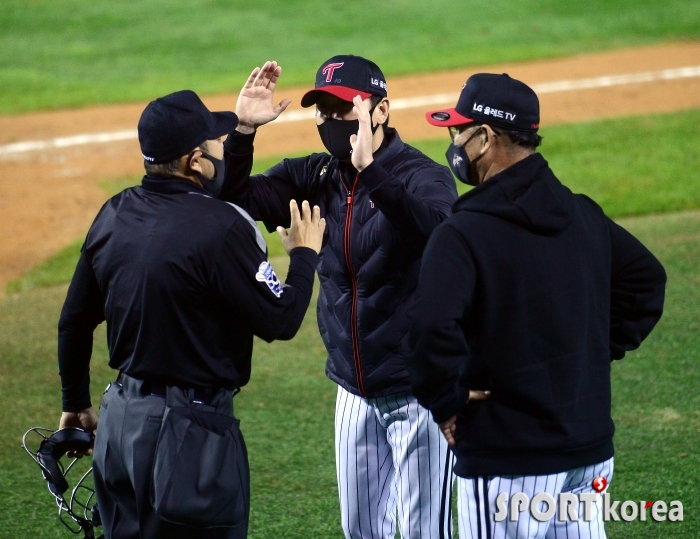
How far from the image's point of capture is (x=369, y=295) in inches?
137

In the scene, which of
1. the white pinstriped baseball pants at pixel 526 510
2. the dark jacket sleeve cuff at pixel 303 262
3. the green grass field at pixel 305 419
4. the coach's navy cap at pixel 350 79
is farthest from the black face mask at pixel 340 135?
the green grass field at pixel 305 419

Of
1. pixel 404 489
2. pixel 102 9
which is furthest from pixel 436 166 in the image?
pixel 102 9

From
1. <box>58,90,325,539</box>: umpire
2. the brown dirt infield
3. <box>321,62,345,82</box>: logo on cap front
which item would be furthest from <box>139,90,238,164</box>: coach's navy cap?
the brown dirt infield

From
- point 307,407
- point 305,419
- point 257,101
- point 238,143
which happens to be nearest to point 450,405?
point 238,143

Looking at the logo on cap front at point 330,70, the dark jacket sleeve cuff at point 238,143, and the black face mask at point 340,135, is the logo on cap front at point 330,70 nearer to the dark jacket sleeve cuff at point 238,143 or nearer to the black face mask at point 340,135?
the black face mask at point 340,135

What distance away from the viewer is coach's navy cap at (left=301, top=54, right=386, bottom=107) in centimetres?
345

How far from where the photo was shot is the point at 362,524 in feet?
11.9

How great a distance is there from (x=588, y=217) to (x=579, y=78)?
12527mm

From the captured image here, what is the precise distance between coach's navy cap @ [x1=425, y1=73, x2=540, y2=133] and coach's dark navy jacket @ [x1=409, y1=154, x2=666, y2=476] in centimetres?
12

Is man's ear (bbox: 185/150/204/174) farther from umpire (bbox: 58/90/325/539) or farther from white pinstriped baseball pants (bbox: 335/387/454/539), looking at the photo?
white pinstriped baseball pants (bbox: 335/387/454/539)

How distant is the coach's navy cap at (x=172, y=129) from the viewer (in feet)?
9.70

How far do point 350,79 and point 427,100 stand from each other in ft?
34.3

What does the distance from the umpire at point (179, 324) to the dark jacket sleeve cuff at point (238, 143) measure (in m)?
0.47

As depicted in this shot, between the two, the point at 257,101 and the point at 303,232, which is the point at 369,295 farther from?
the point at 257,101
